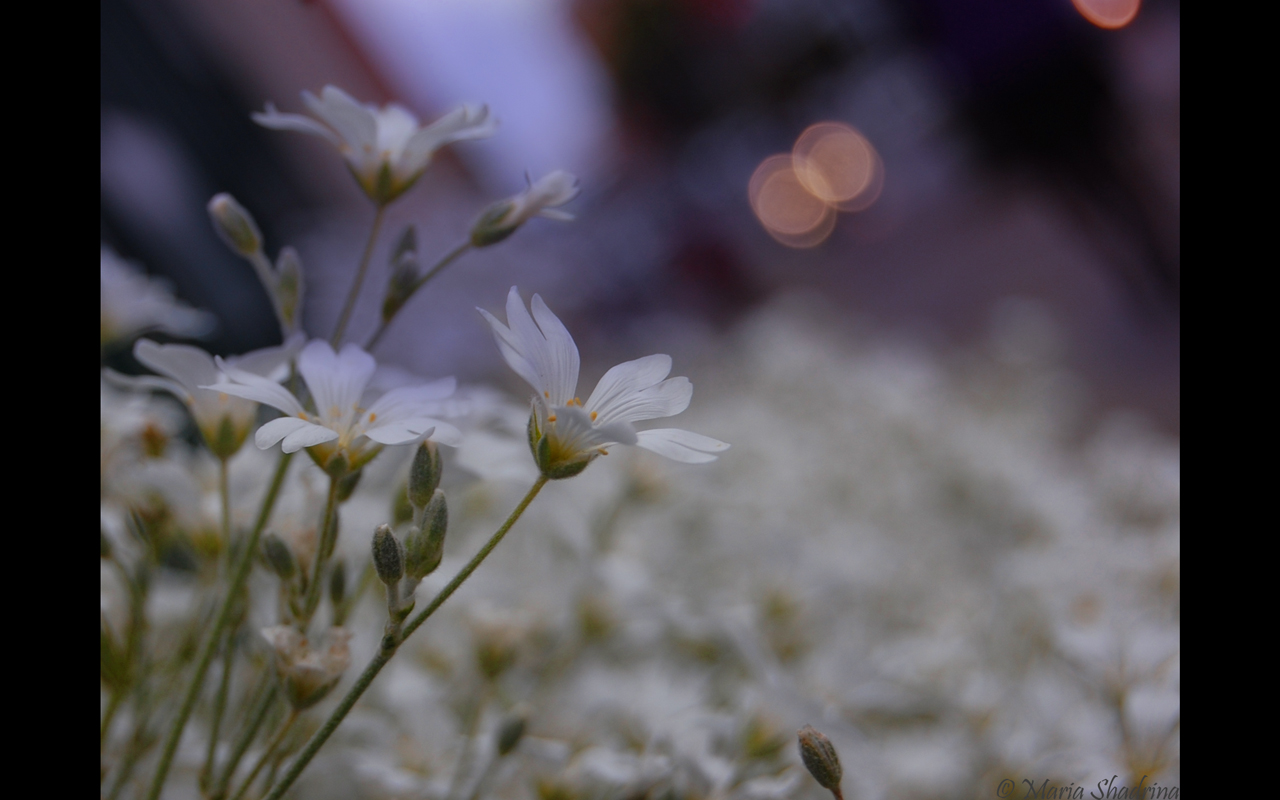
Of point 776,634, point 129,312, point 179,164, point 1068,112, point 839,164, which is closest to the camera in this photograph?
point 129,312

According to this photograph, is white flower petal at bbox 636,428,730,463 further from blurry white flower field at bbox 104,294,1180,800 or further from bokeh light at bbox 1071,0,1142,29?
bokeh light at bbox 1071,0,1142,29

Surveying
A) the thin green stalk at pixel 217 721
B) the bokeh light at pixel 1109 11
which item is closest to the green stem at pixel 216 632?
the thin green stalk at pixel 217 721

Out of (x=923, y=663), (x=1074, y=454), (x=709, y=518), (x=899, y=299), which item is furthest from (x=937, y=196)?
(x=923, y=663)

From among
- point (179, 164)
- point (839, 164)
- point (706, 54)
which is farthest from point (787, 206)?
point (179, 164)

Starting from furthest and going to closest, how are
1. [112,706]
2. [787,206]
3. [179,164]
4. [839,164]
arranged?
[787,206] → [839,164] → [179,164] → [112,706]

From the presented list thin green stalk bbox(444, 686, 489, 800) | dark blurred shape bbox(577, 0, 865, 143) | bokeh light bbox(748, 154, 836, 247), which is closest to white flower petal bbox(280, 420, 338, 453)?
thin green stalk bbox(444, 686, 489, 800)

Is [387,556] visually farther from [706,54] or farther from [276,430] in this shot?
[706,54]
